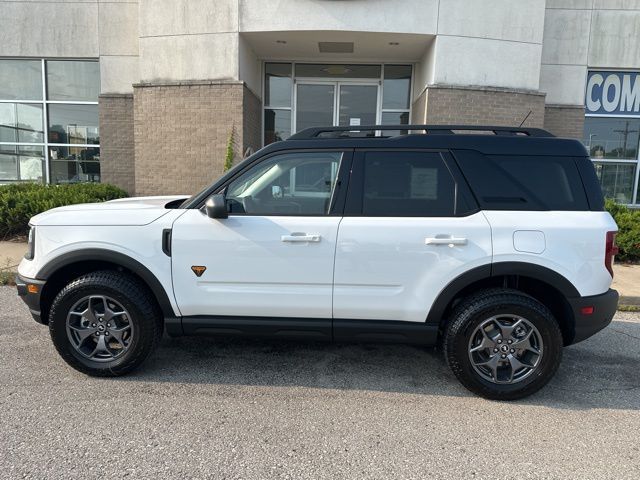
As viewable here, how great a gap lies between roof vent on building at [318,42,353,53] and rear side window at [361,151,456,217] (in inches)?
314

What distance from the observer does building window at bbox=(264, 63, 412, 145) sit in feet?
39.5

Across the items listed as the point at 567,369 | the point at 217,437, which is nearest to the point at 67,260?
the point at 217,437

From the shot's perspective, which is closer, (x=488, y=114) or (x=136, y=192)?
(x=488, y=114)

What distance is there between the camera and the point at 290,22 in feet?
32.0

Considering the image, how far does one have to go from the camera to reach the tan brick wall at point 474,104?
992cm

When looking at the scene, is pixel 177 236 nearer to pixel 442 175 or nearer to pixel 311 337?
pixel 311 337

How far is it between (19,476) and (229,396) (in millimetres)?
1328

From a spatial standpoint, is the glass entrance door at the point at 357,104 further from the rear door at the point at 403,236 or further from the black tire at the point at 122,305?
the black tire at the point at 122,305

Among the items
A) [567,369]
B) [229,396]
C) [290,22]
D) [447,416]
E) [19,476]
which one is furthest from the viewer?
[290,22]

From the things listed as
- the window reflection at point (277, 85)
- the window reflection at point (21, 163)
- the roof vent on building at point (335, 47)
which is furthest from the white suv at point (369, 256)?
the window reflection at point (21, 163)

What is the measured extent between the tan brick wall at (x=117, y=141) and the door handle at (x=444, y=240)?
1041 centimetres

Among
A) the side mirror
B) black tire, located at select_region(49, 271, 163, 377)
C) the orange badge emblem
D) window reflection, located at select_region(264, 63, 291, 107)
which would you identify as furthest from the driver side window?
window reflection, located at select_region(264, 63, 291, 107)

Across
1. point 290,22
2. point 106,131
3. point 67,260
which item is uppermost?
point 290,22

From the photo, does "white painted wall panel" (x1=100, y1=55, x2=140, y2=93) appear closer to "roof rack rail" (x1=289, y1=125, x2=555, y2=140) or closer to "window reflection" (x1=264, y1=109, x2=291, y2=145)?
"window reflection" (x1=264, y1=109, x2=291, y2=145)
